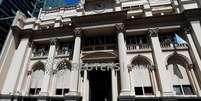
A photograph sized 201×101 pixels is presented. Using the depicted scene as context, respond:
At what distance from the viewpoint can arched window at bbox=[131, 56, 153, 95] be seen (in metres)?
14.9

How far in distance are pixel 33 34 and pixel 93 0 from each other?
864cm

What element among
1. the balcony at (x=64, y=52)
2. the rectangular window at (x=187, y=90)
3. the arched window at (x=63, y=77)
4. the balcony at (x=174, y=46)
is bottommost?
the rectangular window at (x=187, y=90)

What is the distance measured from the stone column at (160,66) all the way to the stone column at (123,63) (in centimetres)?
280

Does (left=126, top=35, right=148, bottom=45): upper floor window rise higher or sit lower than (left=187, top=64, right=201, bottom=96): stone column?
higher

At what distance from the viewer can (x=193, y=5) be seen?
16875 millimetres

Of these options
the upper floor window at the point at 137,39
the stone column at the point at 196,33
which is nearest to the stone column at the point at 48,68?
the upper floor window at the point at 137,39

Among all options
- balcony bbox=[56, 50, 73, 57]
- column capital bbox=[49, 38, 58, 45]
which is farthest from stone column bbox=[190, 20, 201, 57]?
column capital bbox=[49, 38, 58, 45]

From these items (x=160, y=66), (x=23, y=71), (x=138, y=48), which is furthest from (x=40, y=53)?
(x=160, y=66)

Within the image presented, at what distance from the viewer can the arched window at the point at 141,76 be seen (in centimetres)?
1491

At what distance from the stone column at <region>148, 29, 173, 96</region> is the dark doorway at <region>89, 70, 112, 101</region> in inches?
202

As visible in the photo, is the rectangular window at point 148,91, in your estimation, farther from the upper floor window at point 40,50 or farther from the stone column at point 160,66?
the upper floor window at point 40,50

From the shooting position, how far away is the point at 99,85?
1764 centimetres

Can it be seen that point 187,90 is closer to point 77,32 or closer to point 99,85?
point 99,85

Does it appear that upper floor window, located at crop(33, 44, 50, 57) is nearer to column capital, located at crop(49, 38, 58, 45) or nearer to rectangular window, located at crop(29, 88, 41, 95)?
column capital, located at crop(49, 38, 58, 45)
